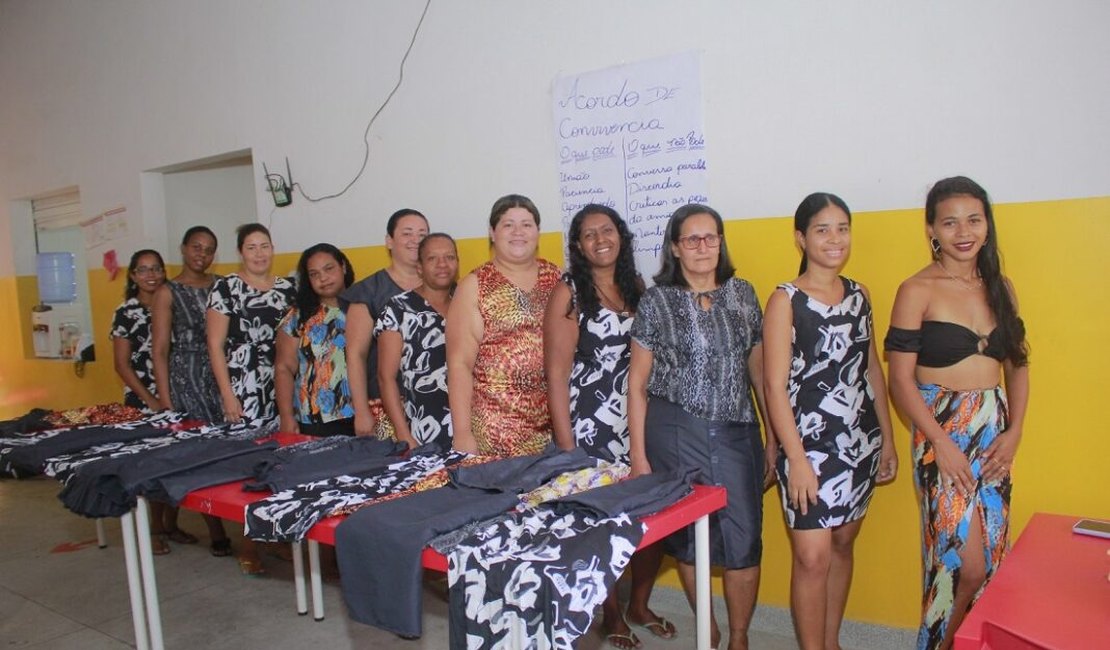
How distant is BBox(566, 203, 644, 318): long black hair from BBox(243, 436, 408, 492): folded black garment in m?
0.82

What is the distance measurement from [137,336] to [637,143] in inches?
128

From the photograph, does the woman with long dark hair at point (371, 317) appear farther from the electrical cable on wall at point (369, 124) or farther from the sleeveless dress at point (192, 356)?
the sleeveless dress at point (192, 356)

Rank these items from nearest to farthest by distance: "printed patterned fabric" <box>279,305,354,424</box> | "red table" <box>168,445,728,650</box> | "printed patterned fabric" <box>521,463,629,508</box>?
"red table" <box>168,445,728,650</box>, "printed patterned fabric" <box>521,463,629,508</box>, "printed patterned fabric" <box>279,305,354,424</box>

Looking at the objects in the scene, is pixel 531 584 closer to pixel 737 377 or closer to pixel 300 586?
pixel 737 377

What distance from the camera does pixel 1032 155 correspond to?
252 cm

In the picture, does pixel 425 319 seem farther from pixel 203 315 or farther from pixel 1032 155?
pixel 1032 155

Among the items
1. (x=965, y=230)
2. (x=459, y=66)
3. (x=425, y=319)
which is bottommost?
(x=425, y=319)

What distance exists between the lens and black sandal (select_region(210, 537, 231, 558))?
14.4 ft

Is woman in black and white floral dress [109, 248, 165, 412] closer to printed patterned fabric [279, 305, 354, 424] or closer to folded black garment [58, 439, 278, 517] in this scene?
printed patterned fabric [279, 305, 354, 424]

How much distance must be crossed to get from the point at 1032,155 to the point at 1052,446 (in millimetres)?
896

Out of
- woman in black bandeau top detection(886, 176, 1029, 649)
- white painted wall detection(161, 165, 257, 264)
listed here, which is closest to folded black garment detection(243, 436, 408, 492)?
woman in black bandeau top detection(886, 176, 1029, 649)

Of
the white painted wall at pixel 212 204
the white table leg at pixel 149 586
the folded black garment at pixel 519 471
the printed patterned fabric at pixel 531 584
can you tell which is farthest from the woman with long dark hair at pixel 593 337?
the white painted wall at pixel 212 204

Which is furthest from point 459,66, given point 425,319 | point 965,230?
point 965,230

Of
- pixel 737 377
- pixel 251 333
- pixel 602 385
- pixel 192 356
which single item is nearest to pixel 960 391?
pixel 737 377
